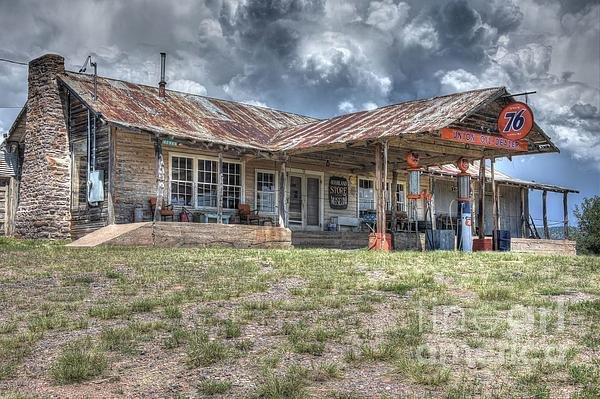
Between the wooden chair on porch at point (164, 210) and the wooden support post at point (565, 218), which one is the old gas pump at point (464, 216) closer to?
the wooden chair on porch at point (164, 210)

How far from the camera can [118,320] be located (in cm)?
798

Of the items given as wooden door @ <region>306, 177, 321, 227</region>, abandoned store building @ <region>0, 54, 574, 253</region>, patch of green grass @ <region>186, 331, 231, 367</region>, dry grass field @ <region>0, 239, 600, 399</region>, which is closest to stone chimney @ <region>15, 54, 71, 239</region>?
abandoned store building @ <region>0, 54, 574, 253</region>

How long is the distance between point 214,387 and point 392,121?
53.1 feet

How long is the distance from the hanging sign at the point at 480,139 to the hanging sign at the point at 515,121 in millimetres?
296

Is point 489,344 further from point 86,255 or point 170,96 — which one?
point 170,96

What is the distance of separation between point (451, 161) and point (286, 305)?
16461 millimetres

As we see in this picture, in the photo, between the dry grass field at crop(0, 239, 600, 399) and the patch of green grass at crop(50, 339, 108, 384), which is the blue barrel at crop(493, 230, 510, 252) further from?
the patch of green grass at crop(50, 339, 108, 384)

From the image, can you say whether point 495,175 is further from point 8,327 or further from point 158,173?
point 8,327

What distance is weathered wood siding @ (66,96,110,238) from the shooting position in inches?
827

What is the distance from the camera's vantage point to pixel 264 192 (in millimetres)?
24578

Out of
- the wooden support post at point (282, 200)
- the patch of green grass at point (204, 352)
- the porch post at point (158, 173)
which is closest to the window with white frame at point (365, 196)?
the wooden support post at point (282, 200)

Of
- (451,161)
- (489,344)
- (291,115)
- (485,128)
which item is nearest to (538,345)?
(489,344)

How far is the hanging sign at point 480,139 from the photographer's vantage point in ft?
62.5

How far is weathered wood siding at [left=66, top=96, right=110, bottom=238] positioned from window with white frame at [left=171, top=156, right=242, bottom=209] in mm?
2157
